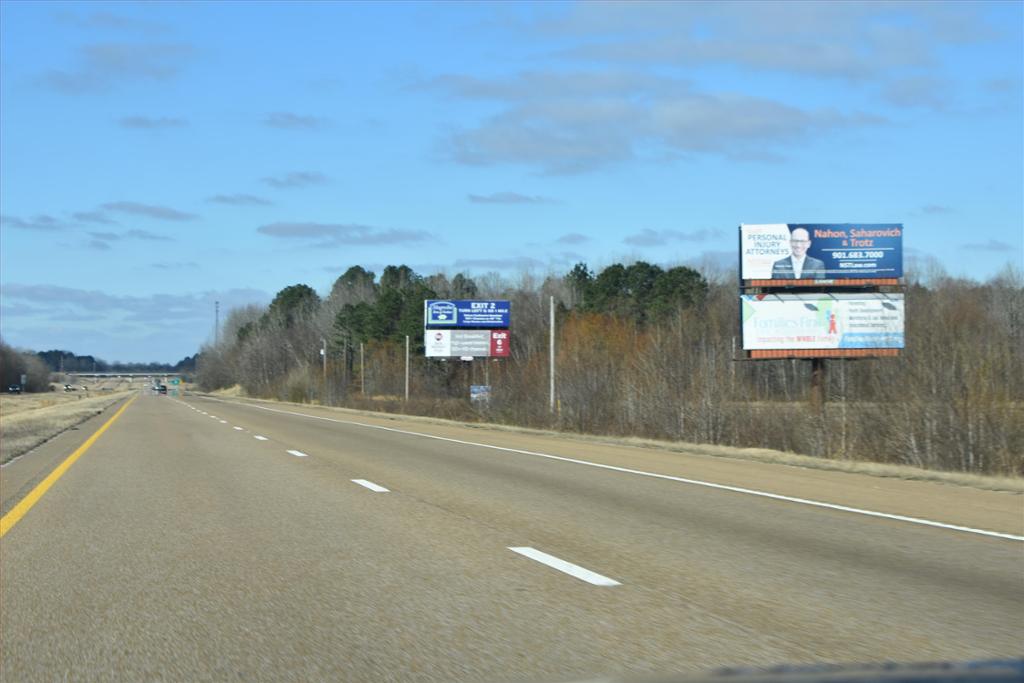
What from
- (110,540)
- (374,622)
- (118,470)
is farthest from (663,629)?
(118,470)

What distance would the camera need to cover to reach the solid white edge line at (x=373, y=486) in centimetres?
1620

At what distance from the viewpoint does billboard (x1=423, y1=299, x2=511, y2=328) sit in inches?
2970

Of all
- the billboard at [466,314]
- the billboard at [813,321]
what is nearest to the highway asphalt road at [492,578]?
the billboard at [813,321]

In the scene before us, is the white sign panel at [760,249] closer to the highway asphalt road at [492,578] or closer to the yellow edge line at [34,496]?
the highway asphalt road at [492,578]

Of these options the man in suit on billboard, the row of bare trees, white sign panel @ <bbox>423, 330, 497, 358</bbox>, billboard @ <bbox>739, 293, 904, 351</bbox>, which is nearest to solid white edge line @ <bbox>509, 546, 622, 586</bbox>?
the row of bare trees

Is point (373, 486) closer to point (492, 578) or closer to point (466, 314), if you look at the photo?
point (492, 578)

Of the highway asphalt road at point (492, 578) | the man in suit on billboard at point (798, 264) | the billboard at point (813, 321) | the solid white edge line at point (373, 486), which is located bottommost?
the solid white edge line at point (373, 486)

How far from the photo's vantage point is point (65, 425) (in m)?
45.2

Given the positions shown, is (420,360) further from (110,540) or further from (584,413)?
(110,540)

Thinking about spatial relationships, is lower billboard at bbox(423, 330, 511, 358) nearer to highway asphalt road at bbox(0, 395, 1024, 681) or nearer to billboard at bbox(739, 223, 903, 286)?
billboard at bbox(739, 223, 903, 286)

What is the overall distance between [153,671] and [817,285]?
36305mm

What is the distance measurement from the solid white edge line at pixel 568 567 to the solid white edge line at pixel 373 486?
5868mm

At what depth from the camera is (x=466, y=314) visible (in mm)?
76188

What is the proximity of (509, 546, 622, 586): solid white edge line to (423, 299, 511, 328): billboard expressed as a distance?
64975 millimetres
